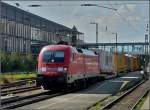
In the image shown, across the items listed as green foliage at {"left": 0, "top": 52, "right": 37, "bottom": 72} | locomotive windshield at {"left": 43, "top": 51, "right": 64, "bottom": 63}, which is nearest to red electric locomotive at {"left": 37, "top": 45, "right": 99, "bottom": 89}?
locomotive windshield at {"left": 43, "top": 51, "right": 64, "bottom": 63}

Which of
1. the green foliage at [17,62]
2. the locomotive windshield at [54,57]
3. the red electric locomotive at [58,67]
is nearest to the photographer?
the red electric locomotive at [58,67]

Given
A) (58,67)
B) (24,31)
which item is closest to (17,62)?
(24,31)

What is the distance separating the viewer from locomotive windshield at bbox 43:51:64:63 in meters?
27.2

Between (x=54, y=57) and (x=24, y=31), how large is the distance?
63268mm

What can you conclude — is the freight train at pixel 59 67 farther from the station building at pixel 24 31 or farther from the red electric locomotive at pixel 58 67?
the station building at pixel 24 31

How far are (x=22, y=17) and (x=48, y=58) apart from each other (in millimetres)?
59434

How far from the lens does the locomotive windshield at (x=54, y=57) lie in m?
27.2

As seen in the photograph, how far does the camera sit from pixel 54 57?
27.4 m

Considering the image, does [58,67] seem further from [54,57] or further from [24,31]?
[24,31]

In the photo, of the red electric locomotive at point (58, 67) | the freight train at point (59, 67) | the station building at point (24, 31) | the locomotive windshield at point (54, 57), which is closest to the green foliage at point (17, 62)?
the station building at point (24, 31)

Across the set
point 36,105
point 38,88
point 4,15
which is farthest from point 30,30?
point 36,105

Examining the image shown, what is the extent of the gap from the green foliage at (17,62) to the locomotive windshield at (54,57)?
4202 centimetres

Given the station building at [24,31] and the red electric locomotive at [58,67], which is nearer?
the red electric locomotive at [58,67]

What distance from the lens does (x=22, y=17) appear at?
8581 centimetres
